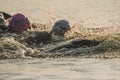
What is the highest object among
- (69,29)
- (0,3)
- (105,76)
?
(0,3)

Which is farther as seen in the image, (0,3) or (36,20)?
(0,3)

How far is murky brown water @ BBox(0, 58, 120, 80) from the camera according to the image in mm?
8117

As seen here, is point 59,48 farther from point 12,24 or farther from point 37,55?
point 12,24

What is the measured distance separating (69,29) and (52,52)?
124 inches

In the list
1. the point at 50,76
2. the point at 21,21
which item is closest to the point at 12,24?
the point at 21,21

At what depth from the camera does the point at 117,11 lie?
18.9m

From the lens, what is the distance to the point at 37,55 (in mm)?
10602

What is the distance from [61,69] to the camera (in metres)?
8.88

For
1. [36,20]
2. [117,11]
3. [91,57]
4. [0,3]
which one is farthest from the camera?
[0,3]

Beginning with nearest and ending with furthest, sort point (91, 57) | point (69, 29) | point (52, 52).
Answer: point (91, 57) < point (52, 52) < point (69, 29)

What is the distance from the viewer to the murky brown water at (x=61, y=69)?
8.12 m

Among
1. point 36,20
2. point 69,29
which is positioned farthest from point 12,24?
point 36,20

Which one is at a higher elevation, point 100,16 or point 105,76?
point 100,16

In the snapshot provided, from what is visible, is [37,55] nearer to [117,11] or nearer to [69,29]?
[69,29]
